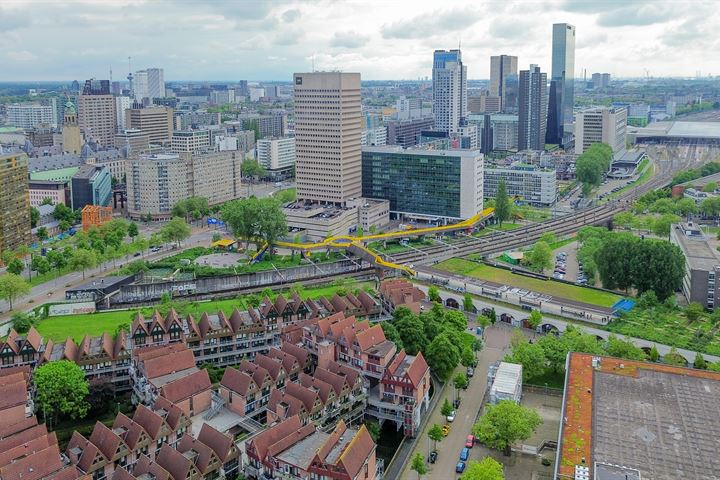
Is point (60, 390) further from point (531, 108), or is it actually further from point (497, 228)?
point (531, 108)

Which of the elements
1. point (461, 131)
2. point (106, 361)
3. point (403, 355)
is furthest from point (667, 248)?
point (461, 131)

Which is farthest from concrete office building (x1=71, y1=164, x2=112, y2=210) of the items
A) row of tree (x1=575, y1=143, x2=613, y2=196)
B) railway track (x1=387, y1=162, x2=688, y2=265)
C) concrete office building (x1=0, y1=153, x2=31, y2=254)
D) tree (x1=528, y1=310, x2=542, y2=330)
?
row of tree (x1=575, y1=143, x2=613, y2=196)

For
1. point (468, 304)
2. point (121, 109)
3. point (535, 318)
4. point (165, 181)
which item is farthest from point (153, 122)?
point (535, 318)

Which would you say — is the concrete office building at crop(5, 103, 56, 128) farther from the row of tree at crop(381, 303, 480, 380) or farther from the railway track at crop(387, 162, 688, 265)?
the row of tree at crop(381, 303, 480, 380)

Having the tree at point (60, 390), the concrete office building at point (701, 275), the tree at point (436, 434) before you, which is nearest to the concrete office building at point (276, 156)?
the concrete office building at point (701, 275)

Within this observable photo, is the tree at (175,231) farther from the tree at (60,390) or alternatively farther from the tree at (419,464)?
the tree at (419,464)

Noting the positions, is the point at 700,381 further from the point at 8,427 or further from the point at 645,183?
the point at 645,183
